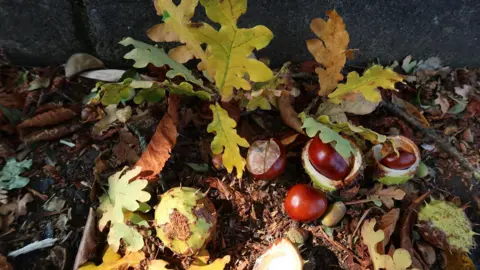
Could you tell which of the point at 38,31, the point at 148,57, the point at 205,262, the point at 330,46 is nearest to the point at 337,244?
the point at 205,262

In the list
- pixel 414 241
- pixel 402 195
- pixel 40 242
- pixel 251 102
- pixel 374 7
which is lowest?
pixel 414 241

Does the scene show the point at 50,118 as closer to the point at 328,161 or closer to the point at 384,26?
the point at 328,161

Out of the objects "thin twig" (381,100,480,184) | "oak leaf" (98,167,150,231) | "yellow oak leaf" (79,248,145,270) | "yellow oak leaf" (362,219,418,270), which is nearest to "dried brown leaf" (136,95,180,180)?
"oak leaf" (98,167,150,231)

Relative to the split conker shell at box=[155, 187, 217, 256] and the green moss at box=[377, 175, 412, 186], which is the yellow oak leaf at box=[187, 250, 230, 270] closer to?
the split conker shell at box=[155, 187, 217, 256]

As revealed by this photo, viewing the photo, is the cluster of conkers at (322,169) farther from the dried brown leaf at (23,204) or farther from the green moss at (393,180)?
the dried brown leaf at (23,204)

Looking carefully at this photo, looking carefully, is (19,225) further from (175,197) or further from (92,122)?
(175,197)

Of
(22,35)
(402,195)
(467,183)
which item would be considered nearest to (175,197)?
(402,195)
